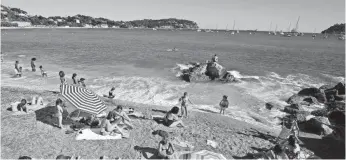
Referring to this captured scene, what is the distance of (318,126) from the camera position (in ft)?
39.9

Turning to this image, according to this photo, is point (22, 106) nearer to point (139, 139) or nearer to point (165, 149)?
point (139, 139)

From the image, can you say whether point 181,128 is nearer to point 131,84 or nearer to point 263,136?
point 263,136

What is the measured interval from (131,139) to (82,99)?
2.63 m

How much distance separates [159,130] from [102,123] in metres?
2.53

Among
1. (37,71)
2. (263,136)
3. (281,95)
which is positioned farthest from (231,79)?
(37,71)

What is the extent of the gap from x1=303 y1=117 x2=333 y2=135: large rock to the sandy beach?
60 centimetres

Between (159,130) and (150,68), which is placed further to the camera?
(150,68)

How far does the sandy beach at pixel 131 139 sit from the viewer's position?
866 cm

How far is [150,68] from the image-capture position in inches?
1211

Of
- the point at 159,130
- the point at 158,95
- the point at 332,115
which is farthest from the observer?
the point at 158,95

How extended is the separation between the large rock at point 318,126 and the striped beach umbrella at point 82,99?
10856 millimetres

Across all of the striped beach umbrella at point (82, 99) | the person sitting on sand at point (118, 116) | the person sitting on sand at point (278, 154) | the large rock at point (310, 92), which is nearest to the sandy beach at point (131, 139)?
the person sitting on sand at point (118, 116)

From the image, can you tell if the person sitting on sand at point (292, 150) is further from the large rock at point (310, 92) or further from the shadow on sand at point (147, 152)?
the large rock at point (310, 92)

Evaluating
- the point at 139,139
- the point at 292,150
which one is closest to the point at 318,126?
the point at 292,150
